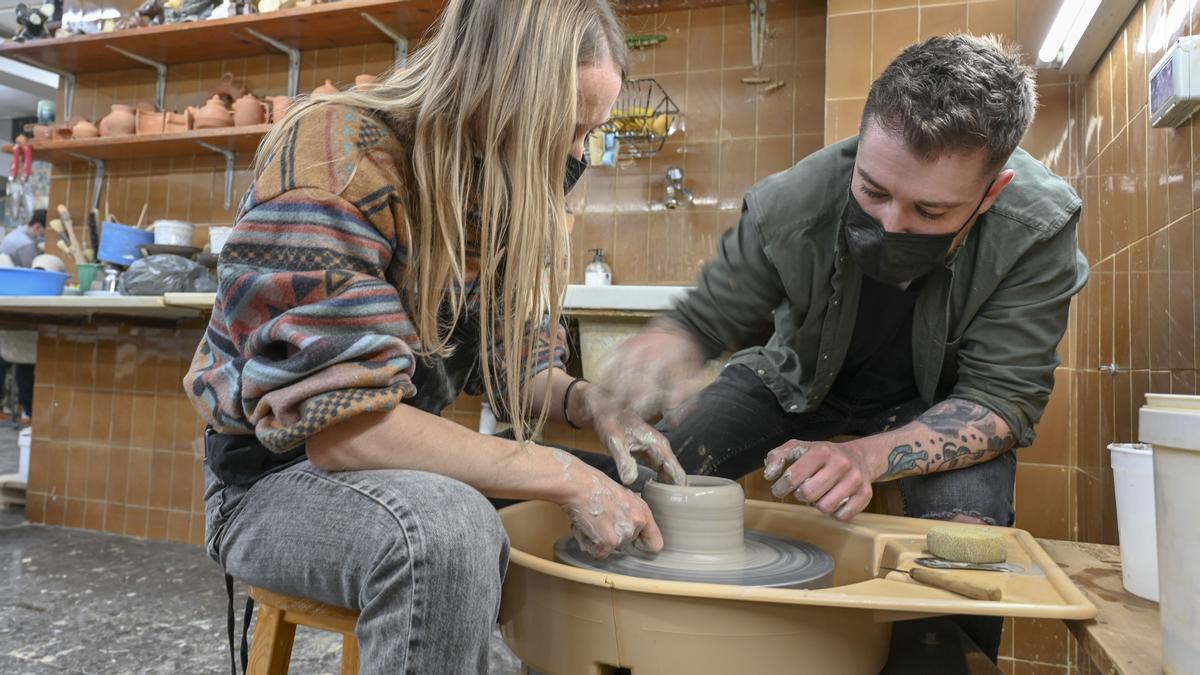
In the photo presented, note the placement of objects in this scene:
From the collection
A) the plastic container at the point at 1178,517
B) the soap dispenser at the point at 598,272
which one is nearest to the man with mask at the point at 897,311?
the plastic container at the point at 1178,517

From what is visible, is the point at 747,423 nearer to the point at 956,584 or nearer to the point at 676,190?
the point at 956,584

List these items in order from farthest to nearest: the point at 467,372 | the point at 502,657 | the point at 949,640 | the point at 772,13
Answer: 1. the point at 772,13
2. the point at 502,657
3. the point at 467,372
4. the point at 949,640

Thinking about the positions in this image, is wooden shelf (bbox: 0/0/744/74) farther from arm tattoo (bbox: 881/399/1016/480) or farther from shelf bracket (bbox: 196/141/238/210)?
arm tattoo (bbox: 881/399/1016/480)

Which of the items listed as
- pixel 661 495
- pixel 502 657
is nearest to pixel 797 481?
pixel 661 495

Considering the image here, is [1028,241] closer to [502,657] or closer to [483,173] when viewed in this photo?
[483,173]

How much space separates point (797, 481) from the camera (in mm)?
1180

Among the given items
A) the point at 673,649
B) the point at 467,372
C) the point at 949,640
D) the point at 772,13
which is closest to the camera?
the point at 673,649

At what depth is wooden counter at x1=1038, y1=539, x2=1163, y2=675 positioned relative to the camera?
2.31 feet

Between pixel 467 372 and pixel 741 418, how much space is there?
0.67 meters

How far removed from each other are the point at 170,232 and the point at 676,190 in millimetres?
2211

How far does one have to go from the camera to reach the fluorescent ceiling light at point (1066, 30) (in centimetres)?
178

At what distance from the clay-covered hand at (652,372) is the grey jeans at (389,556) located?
0.53m

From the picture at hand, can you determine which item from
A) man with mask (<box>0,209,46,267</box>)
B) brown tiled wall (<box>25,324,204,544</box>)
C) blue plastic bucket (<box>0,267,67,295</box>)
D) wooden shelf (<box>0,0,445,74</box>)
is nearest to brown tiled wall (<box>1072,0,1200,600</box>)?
wooden shelf (<box>0,0,445,74</box>)

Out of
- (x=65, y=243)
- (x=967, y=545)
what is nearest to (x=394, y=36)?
(x=65, y=243)
